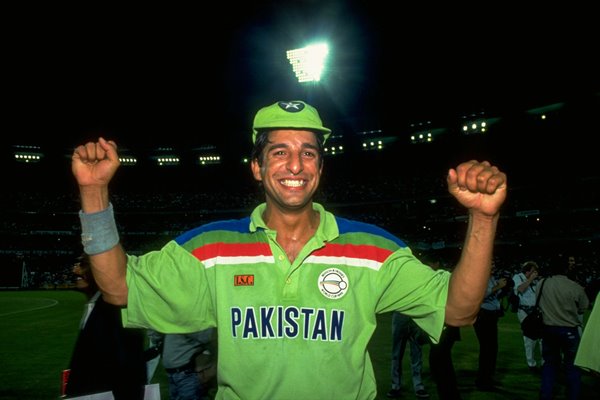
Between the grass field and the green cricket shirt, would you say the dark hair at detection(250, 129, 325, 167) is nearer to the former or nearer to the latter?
the green cricket shirt

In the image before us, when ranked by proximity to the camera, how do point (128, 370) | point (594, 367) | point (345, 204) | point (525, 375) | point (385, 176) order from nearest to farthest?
point (594, 367), point (128, 370), point (525, 375), point (345, 204), point (385, 176)

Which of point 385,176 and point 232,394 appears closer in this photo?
point 232,394

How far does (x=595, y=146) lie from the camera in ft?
156

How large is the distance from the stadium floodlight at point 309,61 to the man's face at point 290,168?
36355mm

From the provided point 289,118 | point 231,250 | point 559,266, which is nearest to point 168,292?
point 231,250

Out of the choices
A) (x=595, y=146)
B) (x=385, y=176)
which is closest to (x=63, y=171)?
(x=385, y=176)

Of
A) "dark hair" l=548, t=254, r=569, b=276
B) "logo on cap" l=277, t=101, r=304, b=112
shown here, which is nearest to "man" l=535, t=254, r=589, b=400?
"dark hair" l=548, t=254, r=569, b=276

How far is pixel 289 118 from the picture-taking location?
2691mm

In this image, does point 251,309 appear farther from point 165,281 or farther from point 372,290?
point 372,290

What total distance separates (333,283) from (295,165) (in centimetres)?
68

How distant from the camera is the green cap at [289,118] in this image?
2.67 meters

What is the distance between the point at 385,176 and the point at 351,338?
192 ft

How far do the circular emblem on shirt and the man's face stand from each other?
0.43 metres

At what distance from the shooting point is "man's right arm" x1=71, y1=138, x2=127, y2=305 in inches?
92.7
